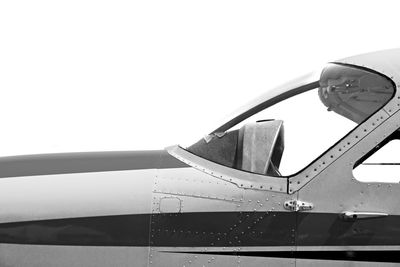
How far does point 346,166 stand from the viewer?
14.7 feet

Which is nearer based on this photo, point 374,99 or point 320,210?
point 320,210

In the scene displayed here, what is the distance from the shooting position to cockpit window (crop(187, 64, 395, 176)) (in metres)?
4.68

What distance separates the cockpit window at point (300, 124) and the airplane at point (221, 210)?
0.08ft

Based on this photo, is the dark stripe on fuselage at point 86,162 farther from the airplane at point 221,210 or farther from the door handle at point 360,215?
the door handle at point 360,215

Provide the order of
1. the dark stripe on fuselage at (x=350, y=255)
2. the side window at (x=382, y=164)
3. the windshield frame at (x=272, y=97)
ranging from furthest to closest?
1. the windshield frame at (x=272, y=97)
2. the side window at (x=382, y=164)
3. the dark stripe on fuselage at (x=350, y=255)

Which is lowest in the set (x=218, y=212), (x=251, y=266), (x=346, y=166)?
(x=251, y=266)

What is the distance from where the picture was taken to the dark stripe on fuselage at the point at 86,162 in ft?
15.6

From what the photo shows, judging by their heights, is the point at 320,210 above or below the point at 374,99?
below

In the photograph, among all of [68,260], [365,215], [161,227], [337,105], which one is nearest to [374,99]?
[337,105]

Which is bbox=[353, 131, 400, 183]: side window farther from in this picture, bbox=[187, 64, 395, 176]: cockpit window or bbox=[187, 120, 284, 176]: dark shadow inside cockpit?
bbox=[187, 120, 284, 176]: dark shadow inside cockpit

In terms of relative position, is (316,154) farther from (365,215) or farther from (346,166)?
(365,215)

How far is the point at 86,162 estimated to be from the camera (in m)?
4.87

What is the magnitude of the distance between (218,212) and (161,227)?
1.14 feet

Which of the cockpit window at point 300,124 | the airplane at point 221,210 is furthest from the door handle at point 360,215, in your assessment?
the cockpit window at point 300,124
